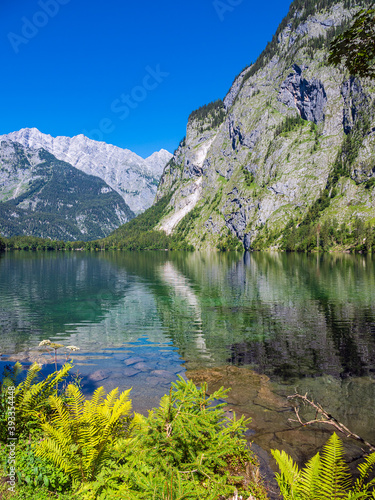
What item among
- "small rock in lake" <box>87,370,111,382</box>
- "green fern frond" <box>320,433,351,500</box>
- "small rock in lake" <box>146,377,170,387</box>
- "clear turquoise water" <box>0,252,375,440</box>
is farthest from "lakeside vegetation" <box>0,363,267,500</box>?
"small rock in lake" <box>87,370,111,382</box>

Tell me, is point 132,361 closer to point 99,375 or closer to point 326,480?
point 99,375

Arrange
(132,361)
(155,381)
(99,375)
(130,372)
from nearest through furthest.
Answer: (155,381) → (99,375) → (130,372) → (132,361)

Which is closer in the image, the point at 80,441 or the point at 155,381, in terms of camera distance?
the point at 80,441

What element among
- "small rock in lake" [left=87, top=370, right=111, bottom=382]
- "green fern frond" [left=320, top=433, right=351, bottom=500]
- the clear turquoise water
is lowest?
the clear turquoise water

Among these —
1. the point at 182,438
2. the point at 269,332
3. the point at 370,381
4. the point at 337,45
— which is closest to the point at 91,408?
the point at 182,438

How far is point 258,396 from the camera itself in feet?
49.0

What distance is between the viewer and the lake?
14.1 metres

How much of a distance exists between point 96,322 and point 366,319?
28314 millimetres

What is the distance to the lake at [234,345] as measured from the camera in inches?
555

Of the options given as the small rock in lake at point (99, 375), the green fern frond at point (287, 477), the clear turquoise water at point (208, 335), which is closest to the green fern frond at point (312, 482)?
the green fern frond at point (287, 477)

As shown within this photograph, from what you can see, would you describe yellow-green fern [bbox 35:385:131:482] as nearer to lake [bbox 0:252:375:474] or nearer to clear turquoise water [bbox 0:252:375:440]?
lake [bbox 0:252:375:474]

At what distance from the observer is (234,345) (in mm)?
24031

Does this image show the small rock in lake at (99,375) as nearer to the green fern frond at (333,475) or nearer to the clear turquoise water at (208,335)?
the clear turquoise water at (208,335)

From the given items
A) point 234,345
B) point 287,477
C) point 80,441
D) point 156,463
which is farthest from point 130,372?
point 287,477
